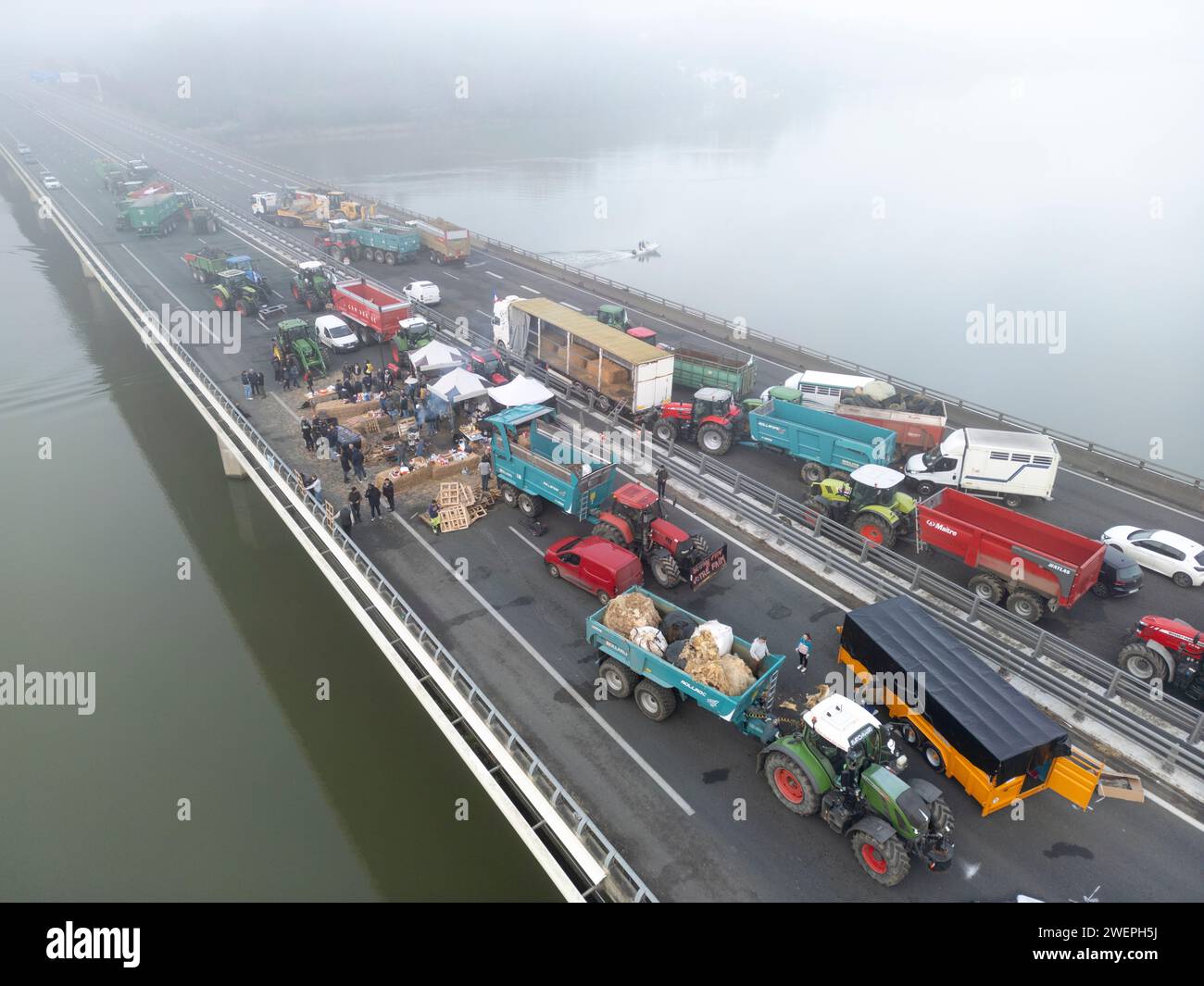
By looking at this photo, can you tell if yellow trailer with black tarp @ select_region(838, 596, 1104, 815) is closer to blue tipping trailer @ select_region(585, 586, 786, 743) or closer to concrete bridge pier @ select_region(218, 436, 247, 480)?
blue tipping trailer @ select_region(585, 586, 786, 743)

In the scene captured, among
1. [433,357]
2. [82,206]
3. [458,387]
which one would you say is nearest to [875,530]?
[458,387]

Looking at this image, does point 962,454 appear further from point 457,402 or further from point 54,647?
point 54,647

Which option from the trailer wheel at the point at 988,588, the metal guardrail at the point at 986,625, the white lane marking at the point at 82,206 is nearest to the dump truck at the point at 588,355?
the metal guardrail at the point at 986,625

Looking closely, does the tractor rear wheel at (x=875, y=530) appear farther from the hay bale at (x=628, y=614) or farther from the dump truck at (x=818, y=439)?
the hay bale at (x=628, y=614)

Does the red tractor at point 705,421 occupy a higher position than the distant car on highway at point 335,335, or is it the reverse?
the distant car on highway at point 335,335
